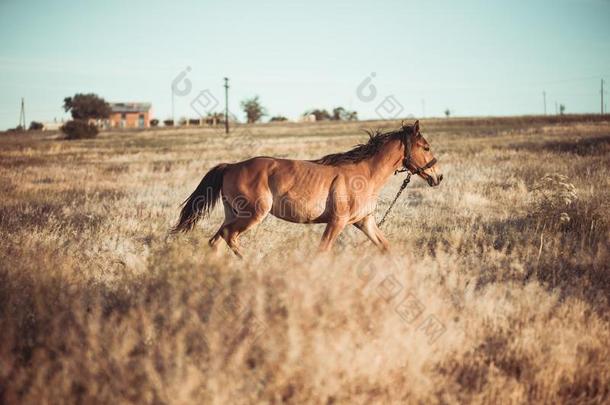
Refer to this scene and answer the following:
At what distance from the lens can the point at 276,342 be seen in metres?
3.25

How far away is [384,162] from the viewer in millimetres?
6746

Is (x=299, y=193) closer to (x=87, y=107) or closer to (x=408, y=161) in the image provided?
(x=408, y=161)

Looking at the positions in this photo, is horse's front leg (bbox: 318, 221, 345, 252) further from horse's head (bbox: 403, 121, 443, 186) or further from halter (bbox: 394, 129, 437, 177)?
horse's head (bbox: 403, 121, 443, 186)

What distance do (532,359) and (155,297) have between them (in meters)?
3.18

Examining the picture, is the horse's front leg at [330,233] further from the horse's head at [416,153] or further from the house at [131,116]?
the house at [131,116]

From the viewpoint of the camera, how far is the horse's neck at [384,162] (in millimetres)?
6645

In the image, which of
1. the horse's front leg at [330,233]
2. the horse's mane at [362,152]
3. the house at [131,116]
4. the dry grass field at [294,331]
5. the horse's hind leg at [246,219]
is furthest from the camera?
the house at [131,116]

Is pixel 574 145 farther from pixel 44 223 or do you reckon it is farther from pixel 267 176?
pixel 44 223

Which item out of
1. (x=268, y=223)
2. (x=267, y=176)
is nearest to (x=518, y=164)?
(x=268, y=223)

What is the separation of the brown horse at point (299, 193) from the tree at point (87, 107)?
335ft

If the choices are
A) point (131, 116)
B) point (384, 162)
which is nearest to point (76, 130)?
point (384, 162)

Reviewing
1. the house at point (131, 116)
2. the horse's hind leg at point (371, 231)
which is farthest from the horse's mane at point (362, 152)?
the house at point (131, 116)

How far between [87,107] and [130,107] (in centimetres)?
2007

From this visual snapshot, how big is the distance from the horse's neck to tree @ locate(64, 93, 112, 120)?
338 feet
